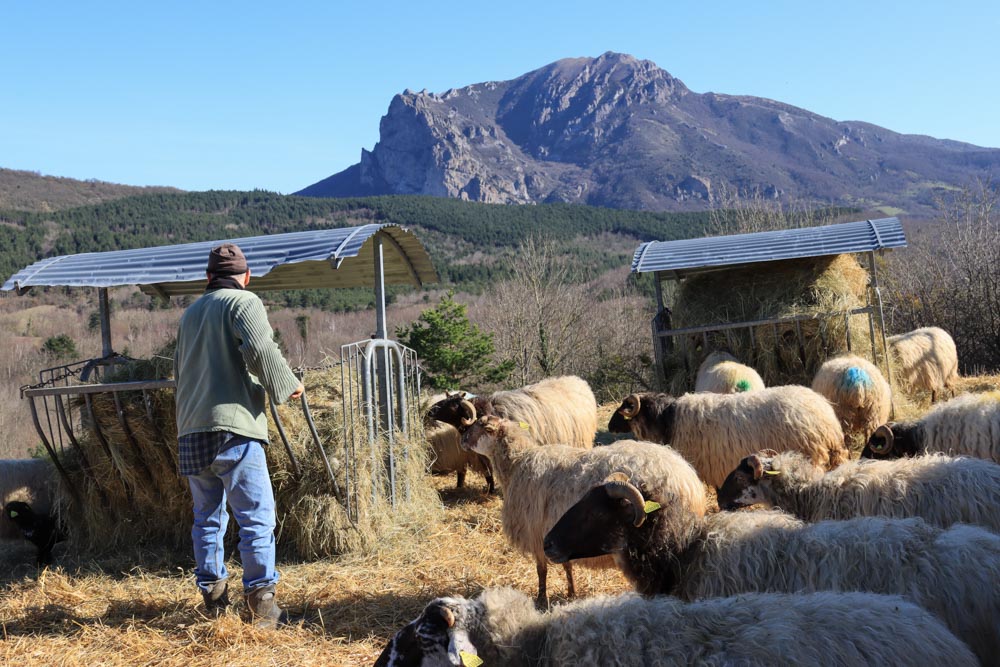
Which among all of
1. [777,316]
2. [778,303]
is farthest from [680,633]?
[778,303]

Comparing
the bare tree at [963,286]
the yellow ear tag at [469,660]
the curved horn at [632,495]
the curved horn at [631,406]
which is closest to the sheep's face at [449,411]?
the curved horn at [631,406]

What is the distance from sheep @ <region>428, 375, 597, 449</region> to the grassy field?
1.43 meters

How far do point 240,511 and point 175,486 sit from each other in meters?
2.95

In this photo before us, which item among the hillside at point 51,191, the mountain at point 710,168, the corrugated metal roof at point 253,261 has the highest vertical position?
the mountain at point 710,168

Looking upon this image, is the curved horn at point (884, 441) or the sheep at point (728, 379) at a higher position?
the sheep at point (728, 379)

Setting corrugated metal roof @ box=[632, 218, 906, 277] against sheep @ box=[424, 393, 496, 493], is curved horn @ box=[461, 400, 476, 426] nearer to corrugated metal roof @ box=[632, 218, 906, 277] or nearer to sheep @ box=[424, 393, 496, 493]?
sheep @ box=[424, 393, 496, 493]

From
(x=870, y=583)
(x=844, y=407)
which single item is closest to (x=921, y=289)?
(x=844, y=407)

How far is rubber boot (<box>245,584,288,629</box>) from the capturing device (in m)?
4.95

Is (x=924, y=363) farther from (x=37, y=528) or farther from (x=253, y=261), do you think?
(x=37, y=528)

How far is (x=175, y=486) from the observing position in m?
7.38

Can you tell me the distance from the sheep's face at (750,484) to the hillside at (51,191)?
77868 millimetres

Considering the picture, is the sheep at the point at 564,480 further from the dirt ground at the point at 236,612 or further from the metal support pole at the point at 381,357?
the metal support pole at the point at 381,357

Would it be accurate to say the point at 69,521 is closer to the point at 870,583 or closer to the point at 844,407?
the point at 870,583

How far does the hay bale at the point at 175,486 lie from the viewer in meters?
6.95
